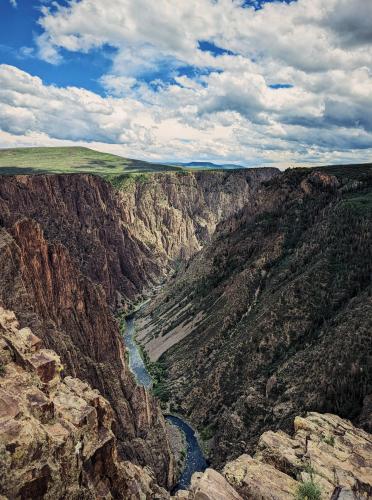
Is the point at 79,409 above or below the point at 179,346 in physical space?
above

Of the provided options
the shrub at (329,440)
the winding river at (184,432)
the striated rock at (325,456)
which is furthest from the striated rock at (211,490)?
the winding river at (184,432)

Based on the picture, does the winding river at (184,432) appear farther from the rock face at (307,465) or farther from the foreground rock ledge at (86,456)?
the foreground rock ledge at (86,456)

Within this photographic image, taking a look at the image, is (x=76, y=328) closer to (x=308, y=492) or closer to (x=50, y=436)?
(x=308, y=492)

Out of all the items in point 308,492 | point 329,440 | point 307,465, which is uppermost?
point 308,492

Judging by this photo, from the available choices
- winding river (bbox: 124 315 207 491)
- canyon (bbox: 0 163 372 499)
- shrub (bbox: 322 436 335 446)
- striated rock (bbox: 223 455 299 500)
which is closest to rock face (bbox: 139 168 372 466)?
canyon (bbox: 0 163 372 499)

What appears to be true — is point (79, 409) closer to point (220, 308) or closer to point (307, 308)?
point (307, 308)

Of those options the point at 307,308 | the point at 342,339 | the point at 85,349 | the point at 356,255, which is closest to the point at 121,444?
the point at 85,349

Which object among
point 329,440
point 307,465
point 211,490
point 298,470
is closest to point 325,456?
point 307,465
